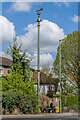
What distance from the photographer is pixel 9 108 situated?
669 inches

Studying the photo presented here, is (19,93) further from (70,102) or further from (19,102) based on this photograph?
(70,102)

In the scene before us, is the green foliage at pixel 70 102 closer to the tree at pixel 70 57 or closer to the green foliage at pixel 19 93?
the tree at pixel 70 57

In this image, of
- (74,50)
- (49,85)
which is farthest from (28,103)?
(49,85)

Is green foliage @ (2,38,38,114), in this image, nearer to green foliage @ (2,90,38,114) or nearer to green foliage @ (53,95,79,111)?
green foliage @ (2,90,38,114)

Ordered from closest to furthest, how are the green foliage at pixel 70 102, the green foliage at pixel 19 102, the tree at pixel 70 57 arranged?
the green foliage at pixel 19 102 < the green foliage at pixel 70 102 < the tree at pixel 70 57

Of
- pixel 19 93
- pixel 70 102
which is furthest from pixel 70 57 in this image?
pixel 19 93

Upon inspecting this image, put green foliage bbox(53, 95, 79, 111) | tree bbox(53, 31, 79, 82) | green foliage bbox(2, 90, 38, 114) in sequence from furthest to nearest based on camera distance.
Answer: tree bbox(53, 31, 79, 82) → green foliage bbox(53, 95, 79, 111) → green foliage bbox(2, 90, 38, 114)

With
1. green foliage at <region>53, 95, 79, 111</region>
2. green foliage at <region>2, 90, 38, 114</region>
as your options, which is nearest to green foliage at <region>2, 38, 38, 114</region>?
green foliage at <region>2, 90, 38, 114</region>

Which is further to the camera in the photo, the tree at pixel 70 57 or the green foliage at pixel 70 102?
the tree at pixel 70 57

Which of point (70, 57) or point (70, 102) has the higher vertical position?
point (70, 57)

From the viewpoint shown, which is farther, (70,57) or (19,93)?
(70,57)

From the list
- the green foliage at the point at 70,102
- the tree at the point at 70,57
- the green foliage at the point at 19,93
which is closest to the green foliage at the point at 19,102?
the green foliage at the point at 19,93

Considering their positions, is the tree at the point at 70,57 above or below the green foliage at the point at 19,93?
above

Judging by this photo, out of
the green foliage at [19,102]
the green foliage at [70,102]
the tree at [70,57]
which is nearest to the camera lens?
the green foliage at [19,102]
